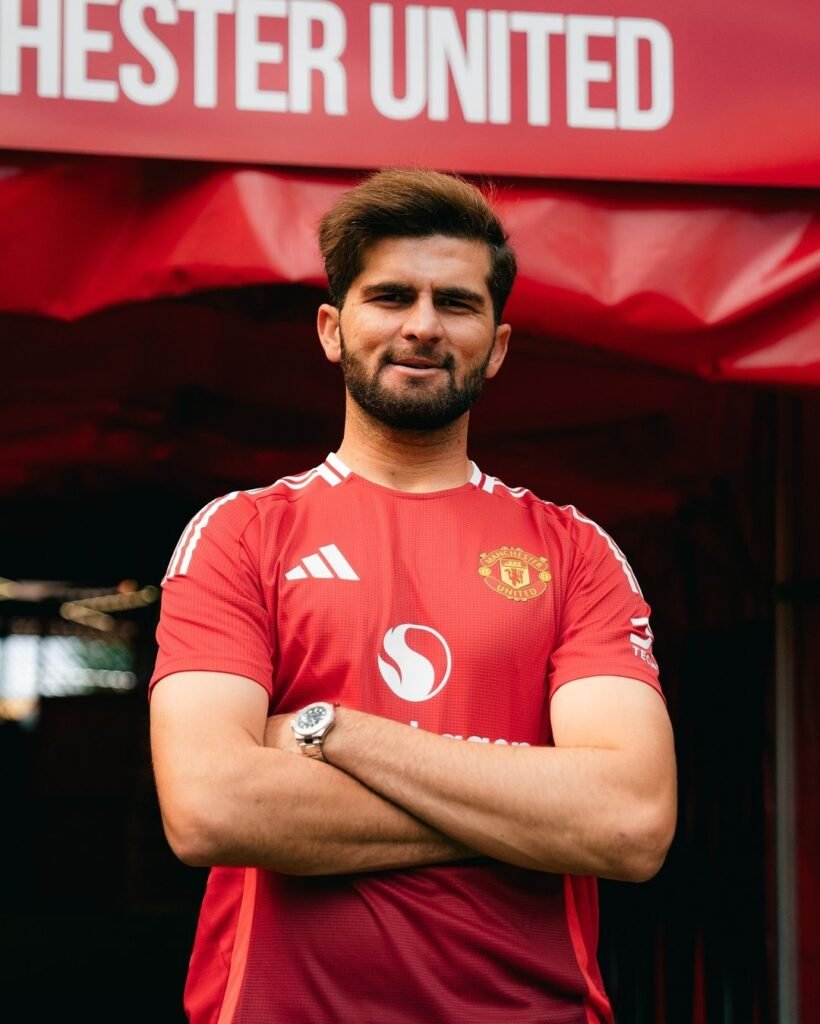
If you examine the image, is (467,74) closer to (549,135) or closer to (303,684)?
(549,135)

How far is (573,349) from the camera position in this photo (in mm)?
2521

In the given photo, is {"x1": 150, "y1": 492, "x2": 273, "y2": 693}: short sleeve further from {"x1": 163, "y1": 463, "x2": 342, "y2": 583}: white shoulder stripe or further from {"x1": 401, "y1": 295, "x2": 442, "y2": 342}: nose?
{"x1": 401, "y1": 295, "x2": 442, "y2": 342}: nose

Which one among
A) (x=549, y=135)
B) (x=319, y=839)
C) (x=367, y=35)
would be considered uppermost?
(x=367, y=35)

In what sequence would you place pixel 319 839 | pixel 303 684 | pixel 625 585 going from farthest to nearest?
pixel 625 585
pixel 303 684
pixel 319 839

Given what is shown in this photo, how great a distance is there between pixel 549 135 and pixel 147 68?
2.19 feet

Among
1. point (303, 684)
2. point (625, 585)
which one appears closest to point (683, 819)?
point (625, 585)

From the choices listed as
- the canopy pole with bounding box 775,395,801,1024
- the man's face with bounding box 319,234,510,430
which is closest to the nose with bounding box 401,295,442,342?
the man's face with bounding box 319,234,510,430

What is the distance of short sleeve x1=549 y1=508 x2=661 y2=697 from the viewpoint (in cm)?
196

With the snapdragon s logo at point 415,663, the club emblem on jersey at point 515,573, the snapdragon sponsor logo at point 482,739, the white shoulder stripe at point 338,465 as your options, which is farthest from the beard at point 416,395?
the snapdragon sponsor logo at point 482,739

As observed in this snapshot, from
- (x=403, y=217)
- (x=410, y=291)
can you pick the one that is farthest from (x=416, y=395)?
(x=403, y=217)

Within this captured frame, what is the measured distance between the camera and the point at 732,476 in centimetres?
371

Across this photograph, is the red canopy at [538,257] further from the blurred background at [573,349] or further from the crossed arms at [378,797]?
the crossed arms at [378,797]

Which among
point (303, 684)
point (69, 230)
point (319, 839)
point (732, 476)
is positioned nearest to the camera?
point (319, 839)

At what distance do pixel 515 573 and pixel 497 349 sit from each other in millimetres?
391
